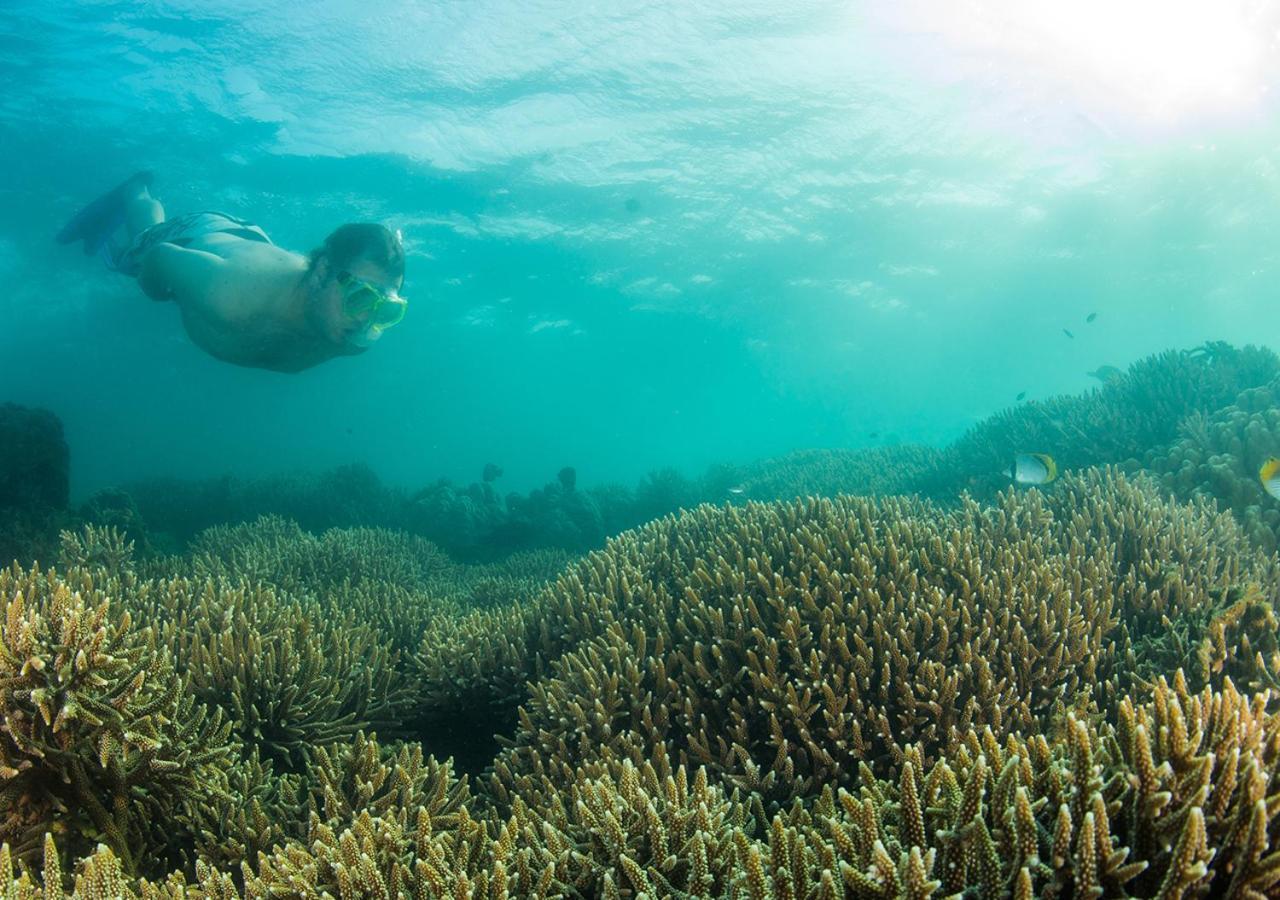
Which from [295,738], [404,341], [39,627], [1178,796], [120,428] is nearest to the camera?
[1178,796]

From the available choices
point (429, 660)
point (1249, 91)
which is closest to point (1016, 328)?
point (1249, 91)

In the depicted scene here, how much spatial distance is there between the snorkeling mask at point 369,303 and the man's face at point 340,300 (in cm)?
3

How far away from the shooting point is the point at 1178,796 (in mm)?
1781

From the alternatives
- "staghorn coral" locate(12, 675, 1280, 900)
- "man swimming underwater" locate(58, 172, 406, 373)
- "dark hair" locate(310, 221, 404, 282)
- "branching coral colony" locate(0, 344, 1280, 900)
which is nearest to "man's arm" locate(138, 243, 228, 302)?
"man swimming underwater" locate(58, 172, 406, 373)

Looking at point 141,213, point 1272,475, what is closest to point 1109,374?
point 1272,475

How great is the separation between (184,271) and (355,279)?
3.24 meters

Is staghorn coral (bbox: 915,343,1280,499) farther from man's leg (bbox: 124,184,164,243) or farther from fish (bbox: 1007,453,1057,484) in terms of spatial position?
man's leg (bbox: 124,184,164,243)

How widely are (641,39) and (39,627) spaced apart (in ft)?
63.2

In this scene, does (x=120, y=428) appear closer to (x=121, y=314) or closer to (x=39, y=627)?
(x=121, y=314)

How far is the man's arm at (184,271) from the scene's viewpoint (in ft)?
30.2

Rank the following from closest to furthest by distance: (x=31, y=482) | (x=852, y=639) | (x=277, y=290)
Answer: (x=852, y=639) → (x=277, y=290) → (x=31, y=482)

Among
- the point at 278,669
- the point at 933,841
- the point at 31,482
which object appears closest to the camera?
the point at 933,841

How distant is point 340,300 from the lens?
8461mm

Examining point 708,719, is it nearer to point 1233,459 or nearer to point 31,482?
point 1233,459
